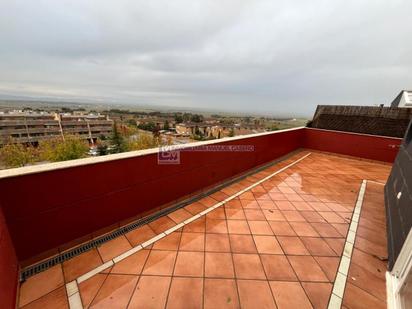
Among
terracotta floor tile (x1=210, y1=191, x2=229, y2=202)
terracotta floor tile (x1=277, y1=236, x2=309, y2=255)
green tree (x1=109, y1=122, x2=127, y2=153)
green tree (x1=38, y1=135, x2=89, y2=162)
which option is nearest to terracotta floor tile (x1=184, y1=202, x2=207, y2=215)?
terracotta floor tile (x1=210, y1=191, x2=229, y2=202)

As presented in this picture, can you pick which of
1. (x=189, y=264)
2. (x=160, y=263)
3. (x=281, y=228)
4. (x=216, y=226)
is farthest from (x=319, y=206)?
(x=160, y=263)

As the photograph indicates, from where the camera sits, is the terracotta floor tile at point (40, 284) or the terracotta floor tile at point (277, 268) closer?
the terracotta floor tile at point (40, 284)

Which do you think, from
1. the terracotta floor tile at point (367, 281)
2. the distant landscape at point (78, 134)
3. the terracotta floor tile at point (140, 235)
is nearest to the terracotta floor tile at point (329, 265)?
the terracotta floor tile at point (367, 281)

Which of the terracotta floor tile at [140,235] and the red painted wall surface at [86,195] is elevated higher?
the red painted wall surface at [86,195]

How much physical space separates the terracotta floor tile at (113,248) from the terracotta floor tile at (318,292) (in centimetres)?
187

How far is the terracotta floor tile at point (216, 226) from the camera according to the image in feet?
7.33

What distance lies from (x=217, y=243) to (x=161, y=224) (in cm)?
84

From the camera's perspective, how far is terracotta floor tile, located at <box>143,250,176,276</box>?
161 centimetres

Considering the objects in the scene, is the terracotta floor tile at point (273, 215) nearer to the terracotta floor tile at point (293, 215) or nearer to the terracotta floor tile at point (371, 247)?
the terracotta floor tile at point (293, 215)

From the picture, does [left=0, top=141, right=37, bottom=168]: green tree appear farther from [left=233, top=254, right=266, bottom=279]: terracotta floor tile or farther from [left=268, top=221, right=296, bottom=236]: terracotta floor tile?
[left=268, top=221, right=296, bottom=236]: terracotta floor tile

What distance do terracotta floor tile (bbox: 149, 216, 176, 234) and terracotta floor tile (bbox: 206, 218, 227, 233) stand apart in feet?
1.63

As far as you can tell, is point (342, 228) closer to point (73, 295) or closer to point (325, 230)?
point (325, 230)

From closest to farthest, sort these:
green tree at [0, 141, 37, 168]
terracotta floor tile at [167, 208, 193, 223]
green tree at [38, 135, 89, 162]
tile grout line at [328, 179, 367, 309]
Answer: tile grout line at [328, 179, 367, 309] → terracotta floor tile at [167, 208, 193, 223] → green tree at [0, 141, 37, 168] → green tree at [38, 135, 89, 162]

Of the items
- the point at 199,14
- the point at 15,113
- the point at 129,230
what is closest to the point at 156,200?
the point at 129,230
